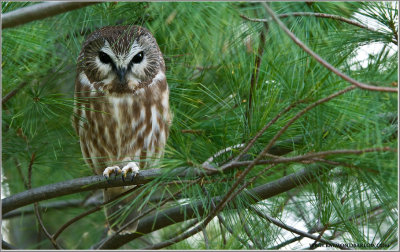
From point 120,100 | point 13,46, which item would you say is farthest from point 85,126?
point 13,46

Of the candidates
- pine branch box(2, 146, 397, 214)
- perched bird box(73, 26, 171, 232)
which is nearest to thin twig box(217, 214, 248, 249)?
pine branch box(2, 146, 397, 214)

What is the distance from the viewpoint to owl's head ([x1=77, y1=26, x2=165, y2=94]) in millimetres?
2662

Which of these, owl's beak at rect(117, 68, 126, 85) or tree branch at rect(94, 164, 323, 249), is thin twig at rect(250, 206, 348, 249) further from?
owl's beak at rect(117, 68, 126, 85)

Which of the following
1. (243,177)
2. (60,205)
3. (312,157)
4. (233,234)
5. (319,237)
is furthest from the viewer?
(60,205)

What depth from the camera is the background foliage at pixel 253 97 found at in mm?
1715

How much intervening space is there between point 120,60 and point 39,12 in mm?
978

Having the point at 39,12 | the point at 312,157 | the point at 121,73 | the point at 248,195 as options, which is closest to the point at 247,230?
the point at 248,195

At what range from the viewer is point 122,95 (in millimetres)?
2752

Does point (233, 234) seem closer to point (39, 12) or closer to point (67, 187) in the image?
point (67, 187)

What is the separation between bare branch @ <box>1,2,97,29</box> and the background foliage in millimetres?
278

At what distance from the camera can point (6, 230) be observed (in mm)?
4066

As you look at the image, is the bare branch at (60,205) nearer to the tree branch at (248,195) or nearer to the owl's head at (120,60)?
the tree branch at (248,195)

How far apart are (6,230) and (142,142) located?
1.78 m

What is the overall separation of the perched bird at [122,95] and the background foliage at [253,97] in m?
0.09
